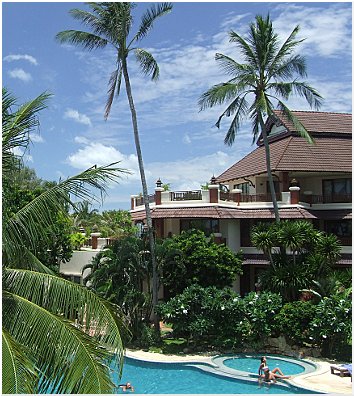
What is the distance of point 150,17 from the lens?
14648mm

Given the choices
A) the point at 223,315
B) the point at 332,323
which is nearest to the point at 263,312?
the point at 223,315

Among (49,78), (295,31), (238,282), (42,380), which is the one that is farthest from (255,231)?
(42,380)

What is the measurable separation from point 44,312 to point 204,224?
1462 cm

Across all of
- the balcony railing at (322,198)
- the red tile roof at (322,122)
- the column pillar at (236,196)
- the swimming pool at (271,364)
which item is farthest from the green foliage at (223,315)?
the red tile roof at (322,122)

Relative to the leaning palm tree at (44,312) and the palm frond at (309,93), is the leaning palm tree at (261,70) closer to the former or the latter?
the palm frond at (309,93)

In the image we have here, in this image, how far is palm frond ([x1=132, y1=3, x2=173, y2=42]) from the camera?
14.2m

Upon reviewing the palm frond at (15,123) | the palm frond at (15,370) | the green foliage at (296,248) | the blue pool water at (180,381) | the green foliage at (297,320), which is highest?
the palm frond at (15,123)

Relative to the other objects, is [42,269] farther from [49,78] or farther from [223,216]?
[223,216]

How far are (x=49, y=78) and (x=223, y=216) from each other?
1089 centimetres

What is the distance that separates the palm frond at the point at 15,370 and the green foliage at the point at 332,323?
10.2 meters

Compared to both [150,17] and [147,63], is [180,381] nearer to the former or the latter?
[147,63]

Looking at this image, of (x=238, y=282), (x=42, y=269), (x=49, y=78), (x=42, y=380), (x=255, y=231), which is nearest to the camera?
(x=42, y=380)

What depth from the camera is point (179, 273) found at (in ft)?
56.6

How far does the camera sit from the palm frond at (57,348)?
537 centimetres
